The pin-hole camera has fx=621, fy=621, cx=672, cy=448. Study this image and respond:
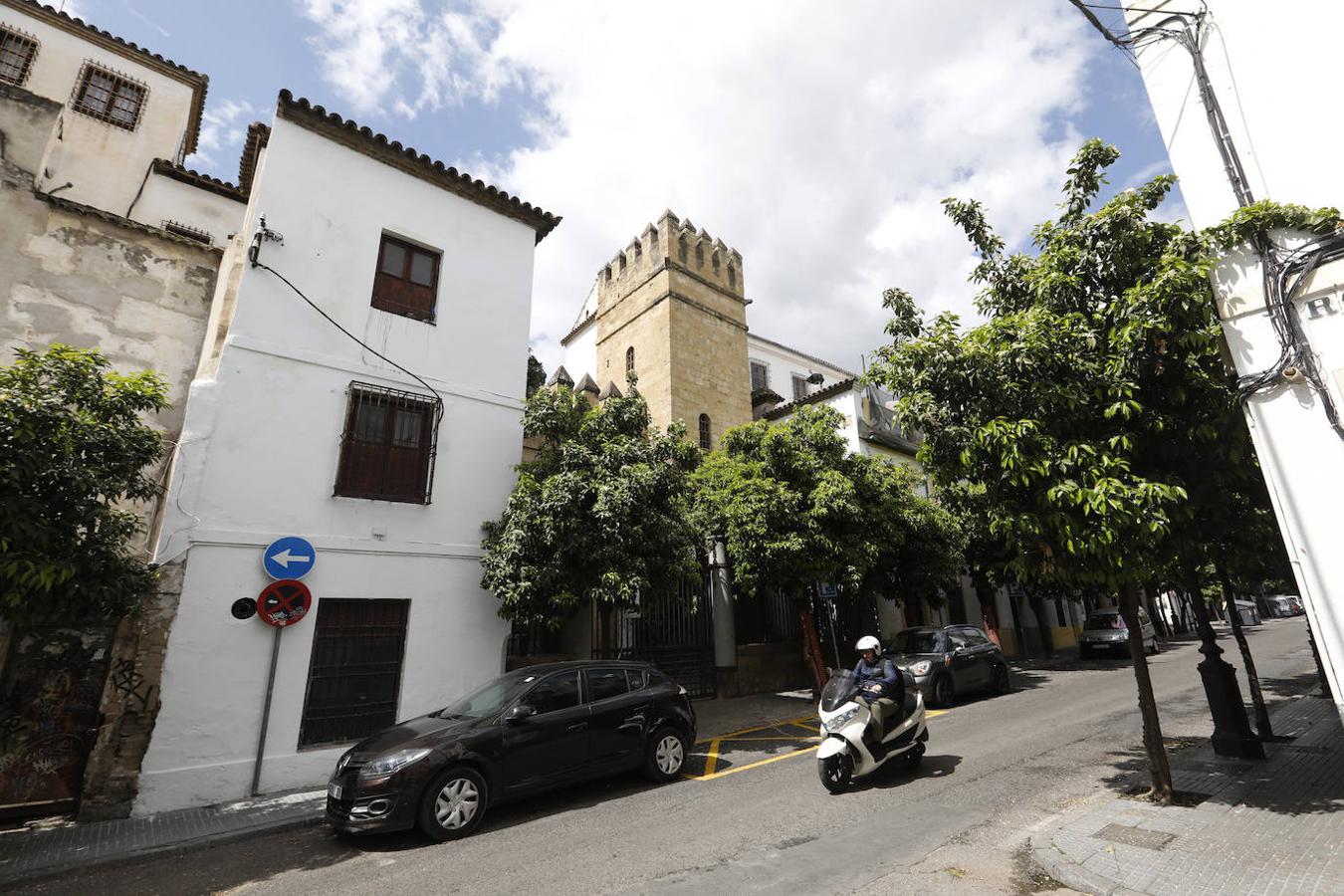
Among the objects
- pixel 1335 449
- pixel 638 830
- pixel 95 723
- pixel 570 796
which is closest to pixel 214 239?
pixel 95 723

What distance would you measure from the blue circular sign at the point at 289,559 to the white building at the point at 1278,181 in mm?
10502

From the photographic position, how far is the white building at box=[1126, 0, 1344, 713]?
15.4ft

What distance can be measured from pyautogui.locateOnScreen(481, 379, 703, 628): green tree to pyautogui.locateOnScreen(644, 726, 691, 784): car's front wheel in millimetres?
2084


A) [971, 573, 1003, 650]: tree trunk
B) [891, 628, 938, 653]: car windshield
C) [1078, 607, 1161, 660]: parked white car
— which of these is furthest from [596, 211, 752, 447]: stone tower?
[1078, 607, 1161, 660]: parked white car

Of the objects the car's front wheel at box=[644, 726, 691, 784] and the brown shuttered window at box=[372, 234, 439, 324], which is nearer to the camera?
the car's front wheel at box=[644, 726, 691, 784]

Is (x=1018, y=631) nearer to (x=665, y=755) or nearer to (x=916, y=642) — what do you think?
(x=916, y=642)

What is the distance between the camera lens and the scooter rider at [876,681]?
276 inches

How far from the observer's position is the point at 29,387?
19.2 ft

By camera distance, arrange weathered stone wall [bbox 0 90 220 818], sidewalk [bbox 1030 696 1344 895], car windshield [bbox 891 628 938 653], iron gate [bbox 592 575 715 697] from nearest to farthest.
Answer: sidewalk [bbox 1030 696 1344 895] → weathered stone wall [bbox 0 90 220 818] → iron gate [bbox 592 575 715 697] → car windshield [bbox 891 628 938 653]

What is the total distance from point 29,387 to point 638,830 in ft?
23.4

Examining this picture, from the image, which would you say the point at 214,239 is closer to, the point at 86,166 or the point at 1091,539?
the point at 86,166

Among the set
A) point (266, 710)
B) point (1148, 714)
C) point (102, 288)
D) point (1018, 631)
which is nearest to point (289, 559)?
point (266, 710)

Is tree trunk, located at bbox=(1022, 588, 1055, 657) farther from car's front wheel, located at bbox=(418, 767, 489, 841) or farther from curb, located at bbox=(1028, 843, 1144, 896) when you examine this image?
car's front wheel, located at bbox=(418, 767, 489, 841)

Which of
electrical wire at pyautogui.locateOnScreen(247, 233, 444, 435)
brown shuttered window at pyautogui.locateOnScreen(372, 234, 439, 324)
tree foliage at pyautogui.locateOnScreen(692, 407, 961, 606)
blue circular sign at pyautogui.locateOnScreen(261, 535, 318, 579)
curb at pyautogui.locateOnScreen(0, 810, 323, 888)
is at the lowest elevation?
curb at pyautogui.locateOnScreen(0, 810, 323, 888)
